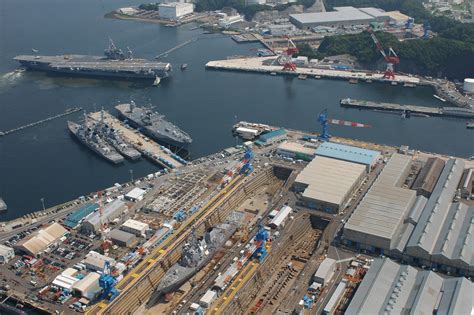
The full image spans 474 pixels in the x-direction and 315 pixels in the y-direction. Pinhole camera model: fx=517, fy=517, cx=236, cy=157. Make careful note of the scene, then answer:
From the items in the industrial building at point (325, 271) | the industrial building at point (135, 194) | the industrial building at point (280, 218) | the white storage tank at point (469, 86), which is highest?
the white storage tank at point (469, 86)

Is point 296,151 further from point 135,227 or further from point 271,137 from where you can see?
point 135,227

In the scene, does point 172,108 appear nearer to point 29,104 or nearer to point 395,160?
point 29,104

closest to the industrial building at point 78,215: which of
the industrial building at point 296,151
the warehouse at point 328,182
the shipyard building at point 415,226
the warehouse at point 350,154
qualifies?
the warehouse at point 328,182

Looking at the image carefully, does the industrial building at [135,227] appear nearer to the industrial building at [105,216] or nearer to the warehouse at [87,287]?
the industrial building at [105,216]

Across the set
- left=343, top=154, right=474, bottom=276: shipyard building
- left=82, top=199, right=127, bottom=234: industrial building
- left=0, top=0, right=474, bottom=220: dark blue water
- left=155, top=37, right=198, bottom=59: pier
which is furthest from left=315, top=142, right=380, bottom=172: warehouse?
left=155, top=37, right=198, bottom=59: pier

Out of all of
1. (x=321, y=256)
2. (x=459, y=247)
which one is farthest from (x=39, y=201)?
(x=459, y=247)
